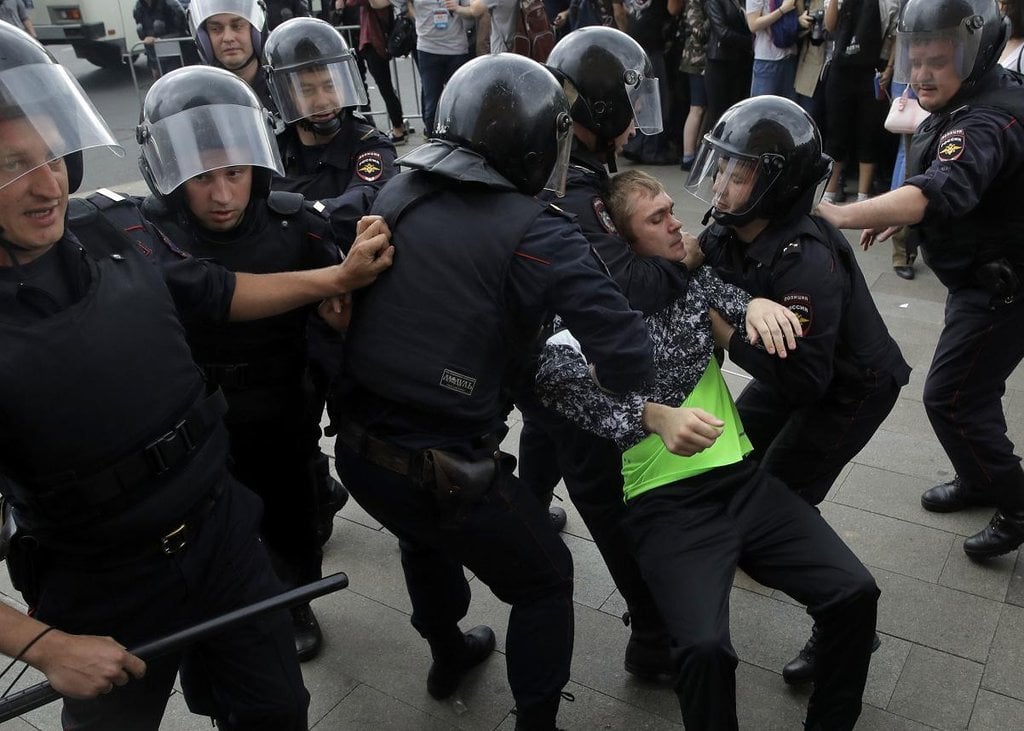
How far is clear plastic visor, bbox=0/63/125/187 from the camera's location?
5.87ft

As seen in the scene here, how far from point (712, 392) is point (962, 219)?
4.32 ft

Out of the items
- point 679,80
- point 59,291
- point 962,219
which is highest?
point 59,291

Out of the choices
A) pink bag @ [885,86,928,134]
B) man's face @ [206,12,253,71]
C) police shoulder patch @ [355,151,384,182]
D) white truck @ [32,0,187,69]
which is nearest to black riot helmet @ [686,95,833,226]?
police shoulder patch @ [355,151,384,182]

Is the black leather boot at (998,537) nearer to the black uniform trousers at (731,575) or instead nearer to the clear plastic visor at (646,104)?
the black uniform trousers at (731,575)

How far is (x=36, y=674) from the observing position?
310cm

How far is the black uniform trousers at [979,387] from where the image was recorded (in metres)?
3.32

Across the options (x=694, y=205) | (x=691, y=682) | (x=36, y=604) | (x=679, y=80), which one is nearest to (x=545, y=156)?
(x=691, y=682)

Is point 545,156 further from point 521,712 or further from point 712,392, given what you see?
point 521,712

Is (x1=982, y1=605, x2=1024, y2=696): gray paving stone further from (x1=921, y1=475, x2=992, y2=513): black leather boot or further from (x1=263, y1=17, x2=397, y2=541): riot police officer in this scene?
(x1=263, y1=17, x2=397, y2=541): riot police officer

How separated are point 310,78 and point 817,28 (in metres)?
4.88

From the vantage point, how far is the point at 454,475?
228 centimetres

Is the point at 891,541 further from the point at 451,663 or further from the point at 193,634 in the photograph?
the point at 193,634

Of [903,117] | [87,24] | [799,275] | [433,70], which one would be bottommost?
[87,24]

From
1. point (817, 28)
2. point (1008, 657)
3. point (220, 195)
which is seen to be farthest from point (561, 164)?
point (817, 28)
